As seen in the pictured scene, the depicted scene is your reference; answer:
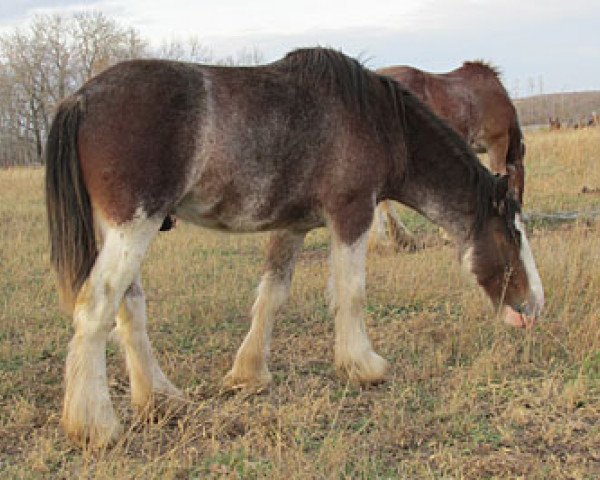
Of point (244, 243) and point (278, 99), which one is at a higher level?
point (278, 99)

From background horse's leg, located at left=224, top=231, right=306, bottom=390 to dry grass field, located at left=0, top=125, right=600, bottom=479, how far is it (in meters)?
0.17

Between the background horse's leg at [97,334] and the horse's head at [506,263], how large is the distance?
8.33 ft

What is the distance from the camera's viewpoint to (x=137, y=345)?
168 inches

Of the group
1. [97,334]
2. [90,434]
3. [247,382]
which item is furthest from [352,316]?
[90,434]

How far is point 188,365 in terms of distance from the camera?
204 inches

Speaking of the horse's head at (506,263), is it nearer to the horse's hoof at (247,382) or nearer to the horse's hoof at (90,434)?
the horse's hoof at (247,382)

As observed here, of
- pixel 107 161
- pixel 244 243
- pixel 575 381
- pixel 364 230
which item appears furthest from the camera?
pixel 244 243

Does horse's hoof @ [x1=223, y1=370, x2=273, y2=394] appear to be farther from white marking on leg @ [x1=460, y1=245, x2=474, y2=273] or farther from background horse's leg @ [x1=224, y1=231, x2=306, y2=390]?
white marking on leg @ [x1=460, y1=245, x2=474, y2=273]

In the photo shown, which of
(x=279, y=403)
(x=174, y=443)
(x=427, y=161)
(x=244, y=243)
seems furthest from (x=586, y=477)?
(x=244, y=243)

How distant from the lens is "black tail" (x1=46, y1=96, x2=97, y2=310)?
12.8ft

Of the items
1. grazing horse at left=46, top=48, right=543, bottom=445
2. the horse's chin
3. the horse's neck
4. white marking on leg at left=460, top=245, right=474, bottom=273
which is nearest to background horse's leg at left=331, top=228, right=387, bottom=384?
grazing horse at left=46, top=48, right=543, bottom=445

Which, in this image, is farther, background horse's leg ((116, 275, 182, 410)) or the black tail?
background horse's leg ((116, 275, 182, 410))

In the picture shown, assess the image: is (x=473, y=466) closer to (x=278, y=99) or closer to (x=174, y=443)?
(x=174, y=443)

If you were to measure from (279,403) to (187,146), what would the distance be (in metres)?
1.63
